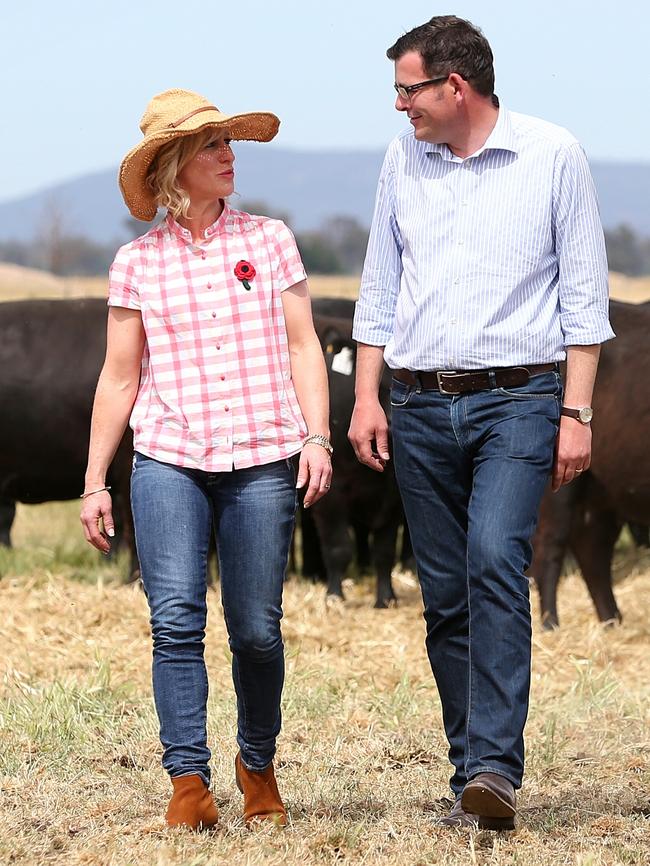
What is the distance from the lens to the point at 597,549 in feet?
29.3

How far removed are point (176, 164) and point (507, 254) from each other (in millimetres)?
972

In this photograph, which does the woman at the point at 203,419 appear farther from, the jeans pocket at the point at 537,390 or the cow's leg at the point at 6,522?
Answer: the cow's leg at the point at 6,522

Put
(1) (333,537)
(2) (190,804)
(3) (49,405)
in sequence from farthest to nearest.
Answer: (3) (49,405)
(1) (333,537)
(2) (190,804)

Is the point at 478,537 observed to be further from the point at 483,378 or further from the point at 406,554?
the point at 406,554

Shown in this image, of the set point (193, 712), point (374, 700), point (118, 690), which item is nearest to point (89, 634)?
point (118, 690)

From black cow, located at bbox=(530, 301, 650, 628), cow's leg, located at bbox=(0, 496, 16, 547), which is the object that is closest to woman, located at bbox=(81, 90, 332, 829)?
black cow, located at bbox=(530, 301, 650, 628)

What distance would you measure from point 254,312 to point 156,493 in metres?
0.57

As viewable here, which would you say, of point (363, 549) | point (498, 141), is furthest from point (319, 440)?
point (363, 549)

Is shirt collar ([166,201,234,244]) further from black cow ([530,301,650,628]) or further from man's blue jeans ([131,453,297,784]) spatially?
black cow ([530,301,650,628])

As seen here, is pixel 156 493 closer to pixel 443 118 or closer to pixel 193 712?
pixel 193 712

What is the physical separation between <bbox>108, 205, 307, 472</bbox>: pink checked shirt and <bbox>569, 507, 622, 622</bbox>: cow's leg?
16.5 feet

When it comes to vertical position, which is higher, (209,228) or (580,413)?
(209,228)

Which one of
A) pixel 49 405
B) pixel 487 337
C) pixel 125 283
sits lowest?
pixel 49 405

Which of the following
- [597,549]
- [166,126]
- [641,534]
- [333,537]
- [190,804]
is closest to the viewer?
[190,804]
